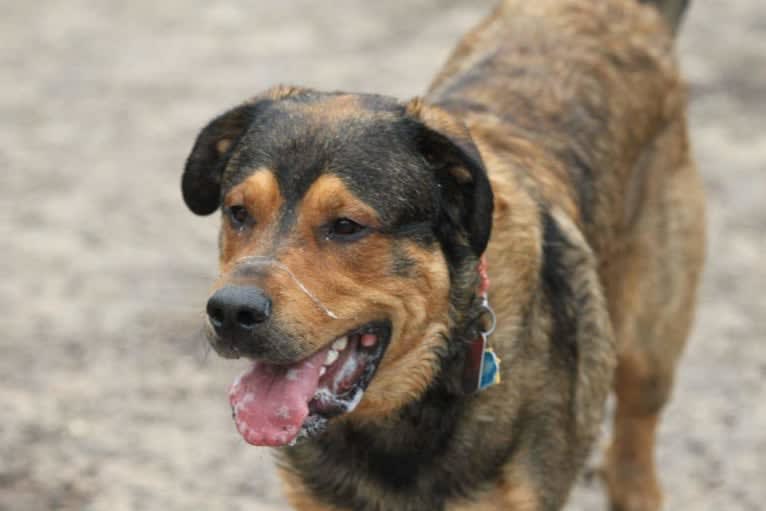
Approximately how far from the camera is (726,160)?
31.3 ft

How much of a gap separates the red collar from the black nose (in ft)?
2.90

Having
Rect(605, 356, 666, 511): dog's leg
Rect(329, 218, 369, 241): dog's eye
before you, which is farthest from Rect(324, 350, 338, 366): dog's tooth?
Rect(605, 356, 666, 511): dog's leg

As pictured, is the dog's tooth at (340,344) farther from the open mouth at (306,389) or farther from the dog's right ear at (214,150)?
the dog's right ear at (214,150)

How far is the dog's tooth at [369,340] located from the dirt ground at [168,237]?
675 mm

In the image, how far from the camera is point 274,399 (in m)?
4.07

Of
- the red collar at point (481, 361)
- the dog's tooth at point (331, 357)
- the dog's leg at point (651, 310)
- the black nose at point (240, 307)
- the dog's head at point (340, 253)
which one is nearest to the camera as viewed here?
the black nose at point (240, 307)

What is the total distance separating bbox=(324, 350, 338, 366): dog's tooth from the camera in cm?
414

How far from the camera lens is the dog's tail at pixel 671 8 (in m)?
6.38

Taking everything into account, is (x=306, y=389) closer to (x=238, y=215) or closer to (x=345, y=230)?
(x=345, y=230)

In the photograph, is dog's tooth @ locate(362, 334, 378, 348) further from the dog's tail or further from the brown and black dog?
the dog's tail

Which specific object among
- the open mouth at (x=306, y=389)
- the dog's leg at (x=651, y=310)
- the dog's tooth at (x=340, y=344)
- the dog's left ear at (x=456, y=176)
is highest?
the dog's left ear at (x=456, y=176)

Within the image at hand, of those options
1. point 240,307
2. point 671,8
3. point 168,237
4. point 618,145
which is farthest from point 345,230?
point 168,237

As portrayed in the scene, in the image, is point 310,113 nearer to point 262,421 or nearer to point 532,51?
point 262,421

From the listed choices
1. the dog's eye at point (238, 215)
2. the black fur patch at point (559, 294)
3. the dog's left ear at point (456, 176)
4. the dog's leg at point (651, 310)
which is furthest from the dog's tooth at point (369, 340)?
the dog's leg at point (651, 310)
